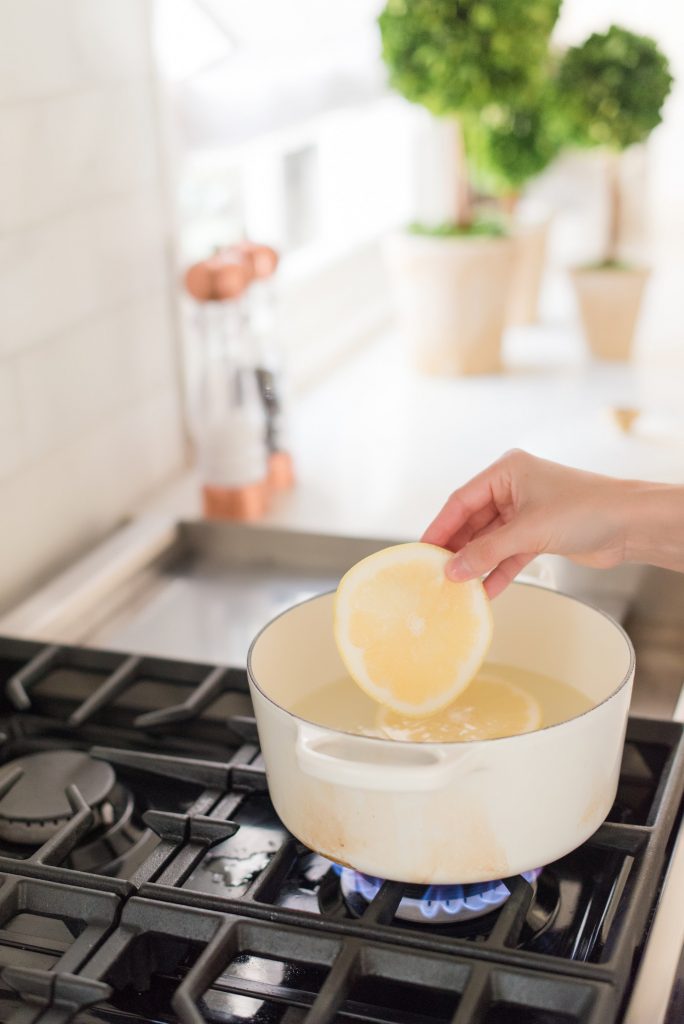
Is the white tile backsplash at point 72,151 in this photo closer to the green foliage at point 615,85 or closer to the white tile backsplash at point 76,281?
the white tile backsplash at point 76,281

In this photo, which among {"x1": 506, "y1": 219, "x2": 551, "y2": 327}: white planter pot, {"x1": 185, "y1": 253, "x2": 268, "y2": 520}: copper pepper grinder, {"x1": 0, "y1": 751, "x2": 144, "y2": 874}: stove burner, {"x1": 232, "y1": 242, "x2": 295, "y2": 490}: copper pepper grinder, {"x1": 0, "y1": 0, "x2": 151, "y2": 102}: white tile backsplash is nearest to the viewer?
{"x1": 0, "y1": 751, "x2": 144, "y2": 874}: stove burner

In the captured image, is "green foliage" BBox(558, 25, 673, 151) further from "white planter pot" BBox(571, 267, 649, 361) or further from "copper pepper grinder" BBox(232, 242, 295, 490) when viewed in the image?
"copper pepper grinder" BBox(232, 242, 295, 490)

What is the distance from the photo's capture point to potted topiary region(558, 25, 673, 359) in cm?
187

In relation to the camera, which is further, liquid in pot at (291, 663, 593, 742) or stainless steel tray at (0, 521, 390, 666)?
stainless steel tray at (0, 521, 390, 666)

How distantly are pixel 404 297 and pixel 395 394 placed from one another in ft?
0.56

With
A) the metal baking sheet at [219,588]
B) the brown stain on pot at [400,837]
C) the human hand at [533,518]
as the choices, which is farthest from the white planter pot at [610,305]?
the brown stain on pot at [400,837]

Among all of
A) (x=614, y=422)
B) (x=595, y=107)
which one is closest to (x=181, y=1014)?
(x=614, y=422)

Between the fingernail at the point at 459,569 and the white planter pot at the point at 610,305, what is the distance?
4.30ft

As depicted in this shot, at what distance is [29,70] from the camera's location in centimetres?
117

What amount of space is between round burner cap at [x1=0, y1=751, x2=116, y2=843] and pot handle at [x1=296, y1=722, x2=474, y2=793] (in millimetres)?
258

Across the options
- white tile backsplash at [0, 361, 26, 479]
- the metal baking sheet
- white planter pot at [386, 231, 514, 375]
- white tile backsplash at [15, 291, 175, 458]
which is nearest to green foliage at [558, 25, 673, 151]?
white planter pot at [386, 231, 514, 375]

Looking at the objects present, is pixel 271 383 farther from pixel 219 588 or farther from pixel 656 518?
pixel 656 518

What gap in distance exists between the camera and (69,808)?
836mm

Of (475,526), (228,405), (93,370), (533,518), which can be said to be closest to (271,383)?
(228,405)
